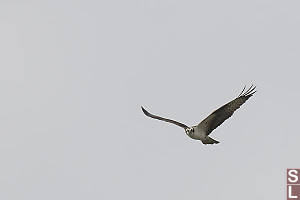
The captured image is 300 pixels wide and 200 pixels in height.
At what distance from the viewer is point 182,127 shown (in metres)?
46.1

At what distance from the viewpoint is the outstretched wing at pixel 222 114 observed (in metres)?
44.5

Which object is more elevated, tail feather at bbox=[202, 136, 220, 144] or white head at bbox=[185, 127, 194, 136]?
white head at bbox=[185, 127, 194, 136]

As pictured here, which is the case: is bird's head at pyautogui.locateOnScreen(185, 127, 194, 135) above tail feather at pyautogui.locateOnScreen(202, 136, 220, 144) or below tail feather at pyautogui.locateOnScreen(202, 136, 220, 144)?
above

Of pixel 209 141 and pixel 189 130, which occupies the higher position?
pixel 189 130

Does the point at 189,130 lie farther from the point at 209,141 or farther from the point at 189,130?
the point at 209,141

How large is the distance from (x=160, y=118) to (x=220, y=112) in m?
2.89

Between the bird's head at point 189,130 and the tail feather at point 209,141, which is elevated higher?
the bird's head at point 189,130

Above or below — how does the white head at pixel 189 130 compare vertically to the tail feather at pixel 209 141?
above

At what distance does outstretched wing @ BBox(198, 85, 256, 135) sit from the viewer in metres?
44.5

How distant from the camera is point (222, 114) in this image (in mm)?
45062

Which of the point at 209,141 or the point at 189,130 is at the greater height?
the point at 189,130

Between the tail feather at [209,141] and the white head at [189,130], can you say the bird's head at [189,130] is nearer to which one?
the white head at [189,130]

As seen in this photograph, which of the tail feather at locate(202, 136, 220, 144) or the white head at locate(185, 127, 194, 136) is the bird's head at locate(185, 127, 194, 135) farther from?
→ the tail feather at locate(202, 136, 220, 144)

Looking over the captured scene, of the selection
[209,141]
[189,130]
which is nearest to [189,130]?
[189,130]
